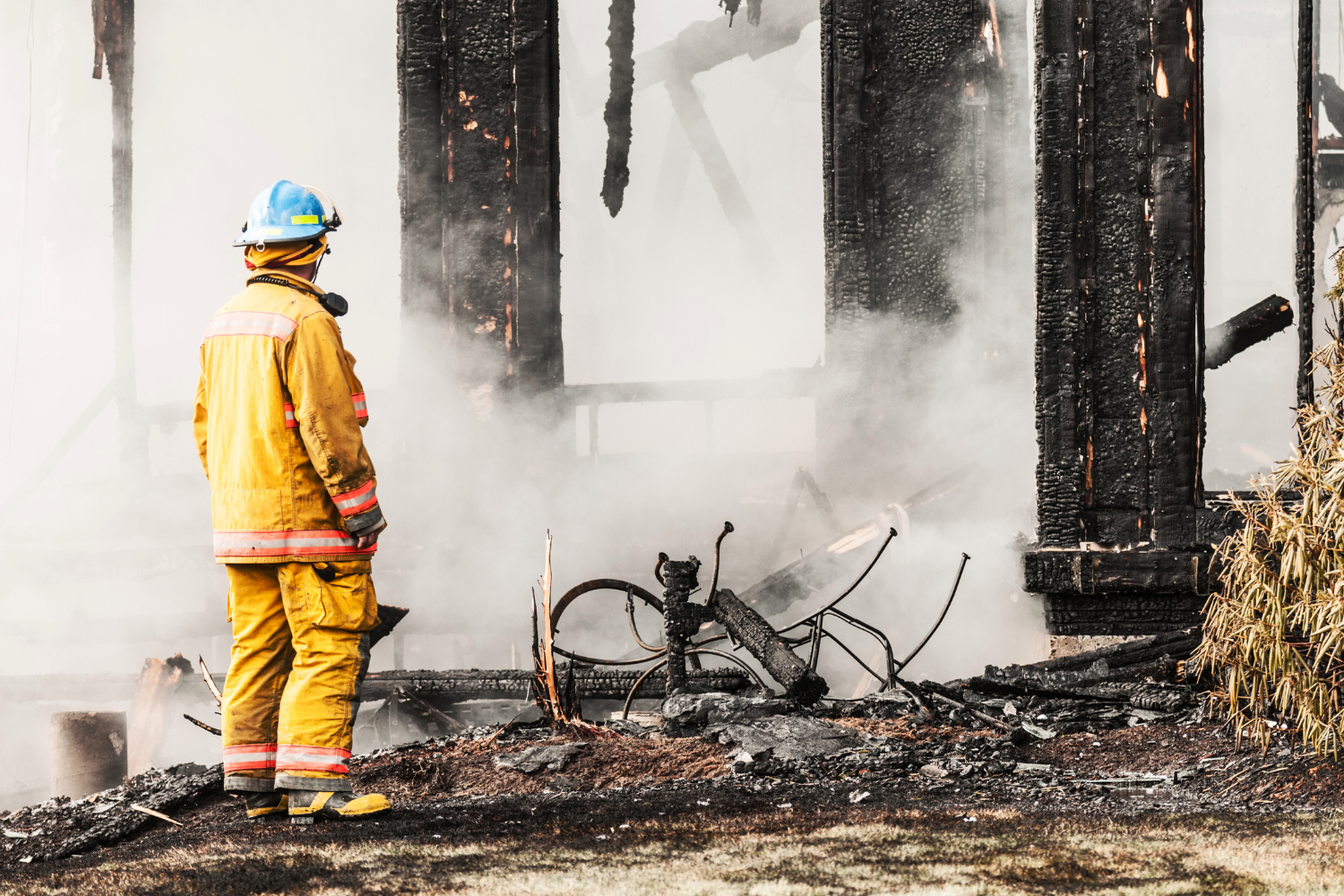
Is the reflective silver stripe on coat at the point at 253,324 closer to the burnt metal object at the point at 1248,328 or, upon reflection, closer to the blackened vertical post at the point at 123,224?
the burnt metal object at the point at 1248,328

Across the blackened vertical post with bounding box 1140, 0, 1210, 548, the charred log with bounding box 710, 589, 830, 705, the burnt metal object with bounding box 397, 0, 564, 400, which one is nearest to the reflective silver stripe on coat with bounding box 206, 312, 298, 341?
the charred log with bounding box 710, 589, 830, 705

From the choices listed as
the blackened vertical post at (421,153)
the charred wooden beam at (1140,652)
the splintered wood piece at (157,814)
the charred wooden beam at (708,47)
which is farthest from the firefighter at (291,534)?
the charred wooden beam at (708,47)

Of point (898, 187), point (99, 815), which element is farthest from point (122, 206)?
point (99, 815)

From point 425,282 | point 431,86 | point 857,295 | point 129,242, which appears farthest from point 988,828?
point 129,242

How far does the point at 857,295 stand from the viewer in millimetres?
7438

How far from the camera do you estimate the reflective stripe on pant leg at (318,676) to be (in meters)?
3.12

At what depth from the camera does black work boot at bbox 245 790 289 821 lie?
132 inches

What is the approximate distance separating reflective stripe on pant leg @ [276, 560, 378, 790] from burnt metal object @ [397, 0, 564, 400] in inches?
174

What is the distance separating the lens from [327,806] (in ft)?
10.5

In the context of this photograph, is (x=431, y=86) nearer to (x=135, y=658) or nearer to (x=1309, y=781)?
(x=135, y=658)

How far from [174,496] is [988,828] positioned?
8036 mm

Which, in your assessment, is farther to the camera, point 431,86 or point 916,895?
point 431,86

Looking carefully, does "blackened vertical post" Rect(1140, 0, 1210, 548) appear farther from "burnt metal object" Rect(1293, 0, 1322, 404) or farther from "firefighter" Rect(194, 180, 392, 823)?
"firefighter" Rect(194, 180, 392, 823)

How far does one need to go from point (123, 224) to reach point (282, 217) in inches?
322
